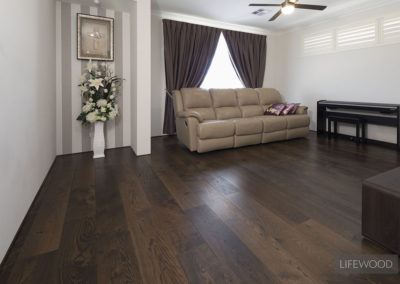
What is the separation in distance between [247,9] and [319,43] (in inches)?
77.0

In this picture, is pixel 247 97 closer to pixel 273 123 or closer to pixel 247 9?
pixel 273 123

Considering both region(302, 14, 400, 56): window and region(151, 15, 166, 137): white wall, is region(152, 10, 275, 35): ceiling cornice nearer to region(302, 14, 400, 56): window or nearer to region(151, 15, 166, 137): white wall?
region(151, 15, 166, 137): white wall

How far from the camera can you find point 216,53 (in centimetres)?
520

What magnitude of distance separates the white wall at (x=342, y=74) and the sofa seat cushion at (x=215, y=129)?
2724 mm

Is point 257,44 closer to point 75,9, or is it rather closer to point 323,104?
point 323,104

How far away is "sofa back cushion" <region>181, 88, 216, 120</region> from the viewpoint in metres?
Answer: 4.09

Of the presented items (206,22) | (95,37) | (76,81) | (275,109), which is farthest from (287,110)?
(76,81)

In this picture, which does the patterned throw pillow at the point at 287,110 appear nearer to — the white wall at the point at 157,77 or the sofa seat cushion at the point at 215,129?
the sofa seat cushion at the point at 215,129

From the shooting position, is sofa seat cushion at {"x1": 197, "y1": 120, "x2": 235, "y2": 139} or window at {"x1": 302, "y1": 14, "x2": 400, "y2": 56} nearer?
sofa seat cushion at {"x1": 197, "y1": 120, "x2": 235, "y2": 139}

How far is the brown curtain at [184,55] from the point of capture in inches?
180

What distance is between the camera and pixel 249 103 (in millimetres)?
4711

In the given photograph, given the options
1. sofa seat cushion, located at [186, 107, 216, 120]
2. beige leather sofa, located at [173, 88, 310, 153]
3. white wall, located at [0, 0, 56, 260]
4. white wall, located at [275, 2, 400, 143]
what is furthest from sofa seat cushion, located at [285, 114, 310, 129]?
white wall, located at [0, 0, 56, 260]

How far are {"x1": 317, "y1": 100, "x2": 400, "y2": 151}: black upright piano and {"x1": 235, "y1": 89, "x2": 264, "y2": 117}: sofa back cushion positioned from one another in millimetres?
1338

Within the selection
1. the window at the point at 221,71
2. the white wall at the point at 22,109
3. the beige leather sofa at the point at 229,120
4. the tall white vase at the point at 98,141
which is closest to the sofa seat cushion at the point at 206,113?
the beige leather sofa at the point at 229,120
